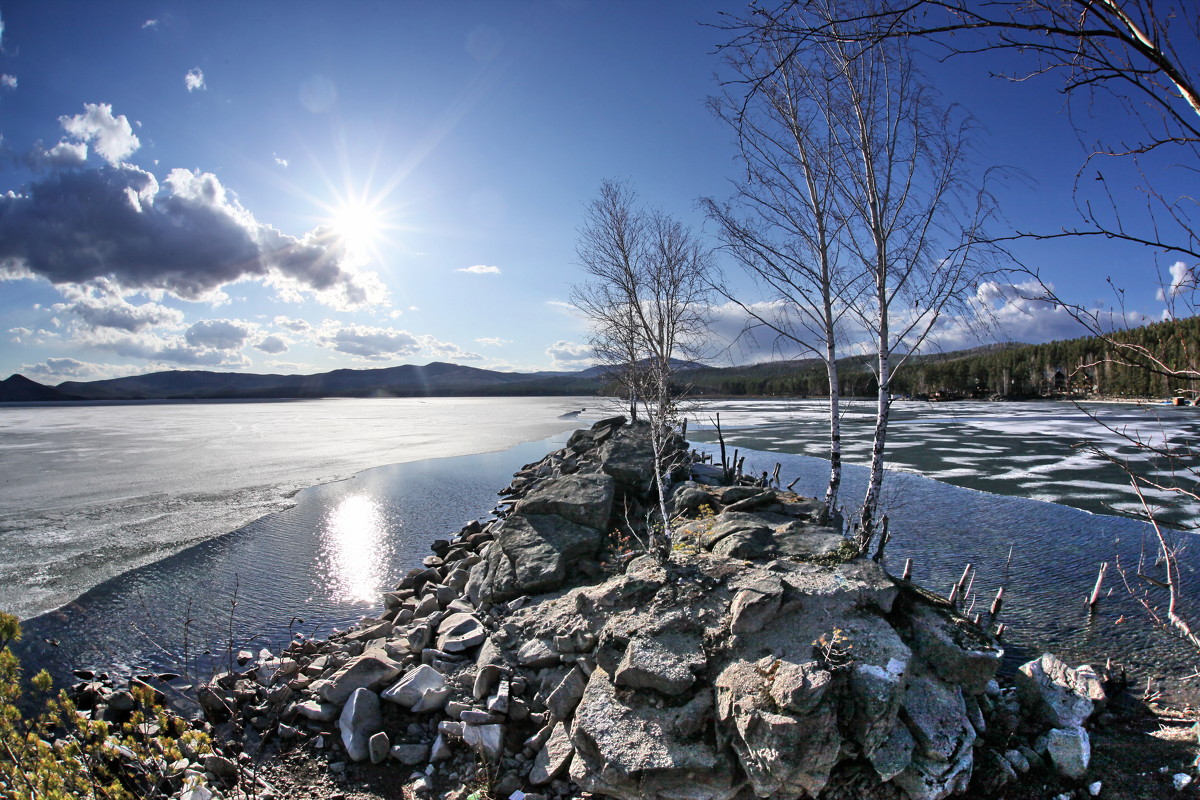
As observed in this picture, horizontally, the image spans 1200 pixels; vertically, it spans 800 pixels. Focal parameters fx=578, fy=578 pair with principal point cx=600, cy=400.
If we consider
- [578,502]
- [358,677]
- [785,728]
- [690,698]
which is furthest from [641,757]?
[578,502]

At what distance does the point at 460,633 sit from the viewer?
855 centimetres

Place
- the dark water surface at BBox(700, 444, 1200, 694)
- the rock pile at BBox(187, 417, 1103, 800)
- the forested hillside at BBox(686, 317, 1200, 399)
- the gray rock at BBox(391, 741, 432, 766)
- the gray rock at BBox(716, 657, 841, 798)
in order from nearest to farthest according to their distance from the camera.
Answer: the forested hillside at BBox(686, 317, 1200, 399) → the gray rock at BBox(716, 657, 841, 798) → the rock pile at BBox(187, 417, 1103, 800) → the gray rock at BBox(391, 741, 432, 766) → the dark water surface at BBox(700, 444, 1200, 694)

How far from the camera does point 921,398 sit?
9494cm

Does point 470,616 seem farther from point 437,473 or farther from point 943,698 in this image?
point 437,473

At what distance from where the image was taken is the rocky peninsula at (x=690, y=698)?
17.4 feet

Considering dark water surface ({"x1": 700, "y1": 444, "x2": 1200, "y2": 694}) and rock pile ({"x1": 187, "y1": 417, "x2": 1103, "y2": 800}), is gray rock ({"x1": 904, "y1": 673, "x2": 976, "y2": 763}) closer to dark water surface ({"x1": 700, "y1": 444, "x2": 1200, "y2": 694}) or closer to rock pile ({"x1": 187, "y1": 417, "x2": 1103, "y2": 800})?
rock pile ({"x1": 187, "y1": 417, "x2": 1103, "y2": 800})

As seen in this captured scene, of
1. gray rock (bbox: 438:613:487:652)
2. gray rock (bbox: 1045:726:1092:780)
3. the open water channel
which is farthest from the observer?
the open water channel

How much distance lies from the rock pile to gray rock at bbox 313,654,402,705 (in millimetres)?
23

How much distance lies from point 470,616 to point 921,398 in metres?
102

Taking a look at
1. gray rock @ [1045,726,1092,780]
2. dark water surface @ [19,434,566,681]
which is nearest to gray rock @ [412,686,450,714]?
dark water surface @ [19,434,566,681]

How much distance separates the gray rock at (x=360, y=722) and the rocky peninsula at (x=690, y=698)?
0.02 meters

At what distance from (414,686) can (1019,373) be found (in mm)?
91247

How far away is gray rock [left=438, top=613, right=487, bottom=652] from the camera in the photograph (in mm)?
8281

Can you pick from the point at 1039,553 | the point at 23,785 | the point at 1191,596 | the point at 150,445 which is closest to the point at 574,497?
the point at 23,785
